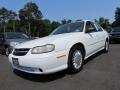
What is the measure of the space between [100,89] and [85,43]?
2.00 metres

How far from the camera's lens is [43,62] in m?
5.23

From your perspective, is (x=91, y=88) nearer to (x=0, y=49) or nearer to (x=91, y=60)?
(x=91, y=60)

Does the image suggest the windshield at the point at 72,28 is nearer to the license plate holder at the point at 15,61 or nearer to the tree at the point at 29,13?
the license plate holder at the point at 15,61

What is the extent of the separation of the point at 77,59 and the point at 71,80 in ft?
2.45

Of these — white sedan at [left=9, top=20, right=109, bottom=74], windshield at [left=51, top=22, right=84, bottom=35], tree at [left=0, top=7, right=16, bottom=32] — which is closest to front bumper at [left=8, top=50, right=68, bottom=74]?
white sedan at [left=9, top=20, right=109, bottom=74]

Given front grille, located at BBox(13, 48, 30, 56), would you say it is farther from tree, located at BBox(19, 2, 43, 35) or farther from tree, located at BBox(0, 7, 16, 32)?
tree, located at BBox(0, 7, 16, 32)

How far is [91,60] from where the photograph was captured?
25.3 feet

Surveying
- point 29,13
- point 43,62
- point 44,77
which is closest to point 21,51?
point 43,62

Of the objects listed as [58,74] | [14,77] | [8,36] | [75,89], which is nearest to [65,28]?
[58,74]

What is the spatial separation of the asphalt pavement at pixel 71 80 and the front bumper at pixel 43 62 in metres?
0.34

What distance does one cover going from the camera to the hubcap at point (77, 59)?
5.95 meters

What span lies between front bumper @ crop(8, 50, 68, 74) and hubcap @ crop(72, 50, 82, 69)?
1.55 feet

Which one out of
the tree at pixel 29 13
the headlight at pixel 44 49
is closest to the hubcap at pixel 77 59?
the headlight at pixel 44 49

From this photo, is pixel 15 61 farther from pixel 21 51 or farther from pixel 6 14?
pixel 6 14
